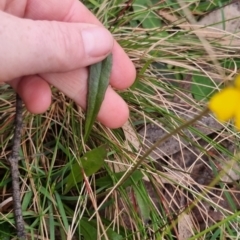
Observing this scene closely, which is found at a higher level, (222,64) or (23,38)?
(23,38)

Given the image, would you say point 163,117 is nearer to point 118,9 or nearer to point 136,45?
point 136,45

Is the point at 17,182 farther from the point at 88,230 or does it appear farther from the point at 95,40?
the point at 95,40

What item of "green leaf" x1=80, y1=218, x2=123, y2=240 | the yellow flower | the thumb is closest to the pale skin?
the thumb

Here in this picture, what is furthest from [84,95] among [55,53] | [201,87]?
[201,87]

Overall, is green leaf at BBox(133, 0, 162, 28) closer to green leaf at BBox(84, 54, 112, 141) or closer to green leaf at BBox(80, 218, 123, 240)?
green leaf at BBox(84, 54, 112, 141)

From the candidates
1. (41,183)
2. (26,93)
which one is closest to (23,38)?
(26,93)
